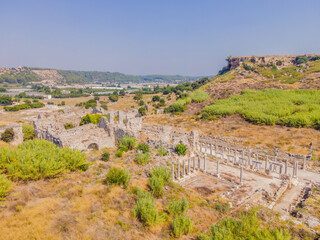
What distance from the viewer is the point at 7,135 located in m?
25.6

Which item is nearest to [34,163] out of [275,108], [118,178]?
[118,178]

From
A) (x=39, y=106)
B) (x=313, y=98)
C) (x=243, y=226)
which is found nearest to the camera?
(x=243, y=226)

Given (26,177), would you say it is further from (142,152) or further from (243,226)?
(243,226)

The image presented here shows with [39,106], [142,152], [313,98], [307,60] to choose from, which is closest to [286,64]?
[307,60]

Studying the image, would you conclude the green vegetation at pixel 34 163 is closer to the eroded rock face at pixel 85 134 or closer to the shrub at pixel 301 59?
the eroded rock face at pixel 85 134

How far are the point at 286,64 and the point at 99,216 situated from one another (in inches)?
3861

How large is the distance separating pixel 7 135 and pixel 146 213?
24239 millimetres

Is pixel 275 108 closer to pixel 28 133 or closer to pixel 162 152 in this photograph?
pixel 162 152

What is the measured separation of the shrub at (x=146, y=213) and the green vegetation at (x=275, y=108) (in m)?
34.8

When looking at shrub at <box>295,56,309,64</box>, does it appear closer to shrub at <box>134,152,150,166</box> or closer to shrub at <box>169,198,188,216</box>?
shrub at <box>134,152,150,166</box>

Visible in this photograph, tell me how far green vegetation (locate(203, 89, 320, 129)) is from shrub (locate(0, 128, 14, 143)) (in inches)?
1406

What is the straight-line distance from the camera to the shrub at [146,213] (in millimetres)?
9141

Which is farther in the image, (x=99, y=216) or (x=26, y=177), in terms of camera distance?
(x=26, y=177)

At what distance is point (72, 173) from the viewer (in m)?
13.2
